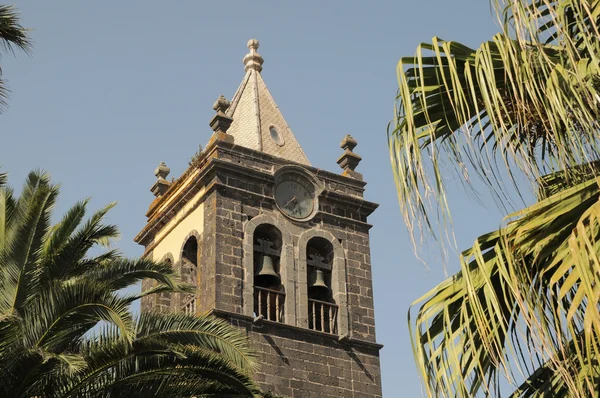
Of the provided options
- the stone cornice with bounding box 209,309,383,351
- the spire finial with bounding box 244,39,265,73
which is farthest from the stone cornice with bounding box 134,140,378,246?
the spire finial with bounding box 244,39,265,73

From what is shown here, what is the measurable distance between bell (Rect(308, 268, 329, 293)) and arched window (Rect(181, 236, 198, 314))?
265cm

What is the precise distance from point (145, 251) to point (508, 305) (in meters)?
22.8

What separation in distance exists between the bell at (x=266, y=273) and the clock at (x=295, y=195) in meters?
1.35

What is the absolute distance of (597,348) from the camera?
472cm

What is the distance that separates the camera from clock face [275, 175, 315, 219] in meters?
24.8

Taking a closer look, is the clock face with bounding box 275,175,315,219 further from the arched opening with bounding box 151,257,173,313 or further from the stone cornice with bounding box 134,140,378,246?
the arched opening with bounding box 151,257,173,313

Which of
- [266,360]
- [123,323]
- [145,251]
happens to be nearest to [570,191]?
[123,323]

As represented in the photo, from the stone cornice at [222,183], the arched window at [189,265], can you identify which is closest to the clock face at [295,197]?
the stone cornice at [222,183]

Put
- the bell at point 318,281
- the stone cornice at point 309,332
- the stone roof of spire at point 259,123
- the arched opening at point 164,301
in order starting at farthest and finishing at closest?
the stone roof of spire at point 259,123, the arched opening at point 164,301, the bell at point 318,281, the stone cornice at point 309,332

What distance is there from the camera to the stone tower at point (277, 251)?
22766 mm

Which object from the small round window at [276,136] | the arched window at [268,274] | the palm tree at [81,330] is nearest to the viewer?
the palm tree at [81,330]

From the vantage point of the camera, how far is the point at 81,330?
43.9 feet

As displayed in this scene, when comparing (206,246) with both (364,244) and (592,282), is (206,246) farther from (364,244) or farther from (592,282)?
(592,282)

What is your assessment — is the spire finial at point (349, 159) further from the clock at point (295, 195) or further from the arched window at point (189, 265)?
the arched window at point (189, 265)
